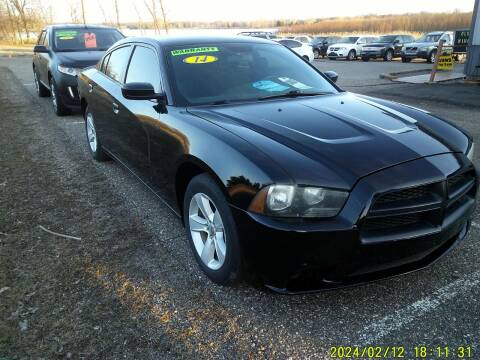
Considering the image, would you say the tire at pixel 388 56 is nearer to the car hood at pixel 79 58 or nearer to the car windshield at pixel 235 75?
the car hood at pixel 79 58

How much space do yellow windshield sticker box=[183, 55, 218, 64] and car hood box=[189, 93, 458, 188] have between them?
58 centimetres

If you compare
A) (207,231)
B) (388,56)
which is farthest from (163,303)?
(388,56)

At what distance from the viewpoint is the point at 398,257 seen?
2.28m

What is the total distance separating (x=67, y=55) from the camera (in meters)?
8.30

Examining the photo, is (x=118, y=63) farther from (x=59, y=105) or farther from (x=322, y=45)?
(x=322, y=45)

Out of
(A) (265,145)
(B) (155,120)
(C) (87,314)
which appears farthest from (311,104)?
(C) (87,314)

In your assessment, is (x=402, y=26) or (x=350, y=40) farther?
(x=402, y=26)

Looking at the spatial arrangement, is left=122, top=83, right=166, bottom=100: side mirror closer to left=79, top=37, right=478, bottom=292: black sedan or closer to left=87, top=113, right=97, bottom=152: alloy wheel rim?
left=79, top=37, right=478, bottom=292: black sedan

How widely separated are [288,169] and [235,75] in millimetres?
1543

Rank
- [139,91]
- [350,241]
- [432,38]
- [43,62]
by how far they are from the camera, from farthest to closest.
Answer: [432,38] → [43,62] → [139,91] → [350,241]

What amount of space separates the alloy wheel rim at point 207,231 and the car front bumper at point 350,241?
0.33 metres

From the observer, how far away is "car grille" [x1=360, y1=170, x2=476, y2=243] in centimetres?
217

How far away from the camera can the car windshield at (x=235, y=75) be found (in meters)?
3.29

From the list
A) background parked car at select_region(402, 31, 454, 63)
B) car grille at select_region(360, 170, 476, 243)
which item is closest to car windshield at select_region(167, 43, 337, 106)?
car grille at select_region(360, 170, 476, 243)
